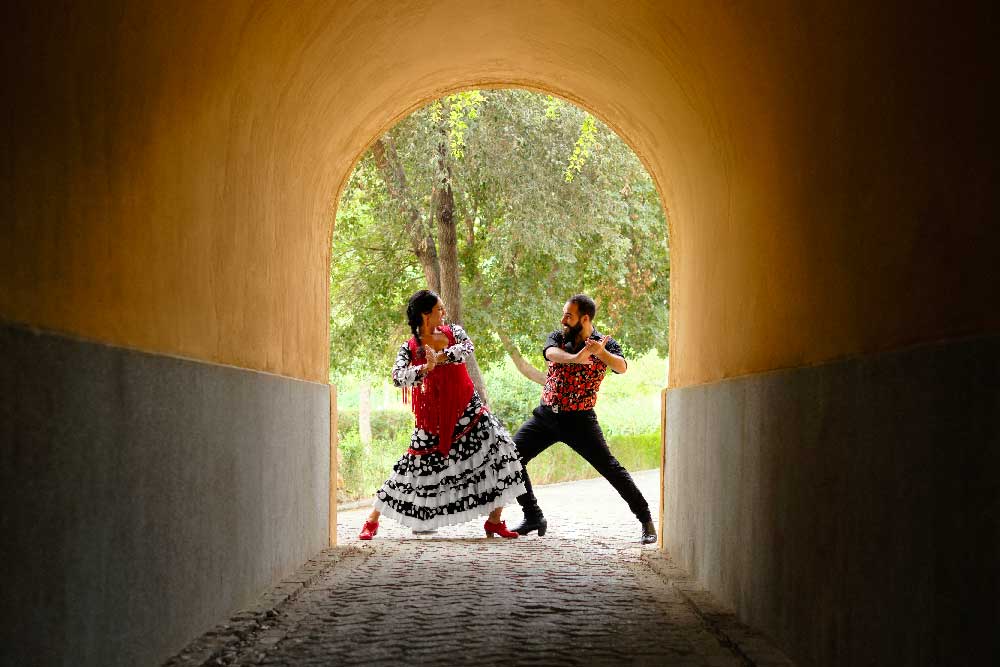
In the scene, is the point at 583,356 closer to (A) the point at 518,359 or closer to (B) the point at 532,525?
(B) the point at 532,525

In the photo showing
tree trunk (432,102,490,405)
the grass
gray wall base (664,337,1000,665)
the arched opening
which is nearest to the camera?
gray wall base (664,337,1000,665)

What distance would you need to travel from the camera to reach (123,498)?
396cm

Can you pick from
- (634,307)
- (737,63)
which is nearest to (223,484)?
(737,63)

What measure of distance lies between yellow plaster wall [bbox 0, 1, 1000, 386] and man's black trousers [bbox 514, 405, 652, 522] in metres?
1.17

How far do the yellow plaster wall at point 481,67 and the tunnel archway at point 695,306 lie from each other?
0.02m

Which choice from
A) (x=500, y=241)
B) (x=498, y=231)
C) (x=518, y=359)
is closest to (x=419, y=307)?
(x=500, y=241)

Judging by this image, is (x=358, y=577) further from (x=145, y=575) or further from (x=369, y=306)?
(x=369, y=306)

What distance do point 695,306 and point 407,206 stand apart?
36.4 ft

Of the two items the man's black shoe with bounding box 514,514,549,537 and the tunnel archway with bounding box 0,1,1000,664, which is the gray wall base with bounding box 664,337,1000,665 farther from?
the man's black shoe with bounding box 514,514,549,537

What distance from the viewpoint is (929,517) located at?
3115 millimetres

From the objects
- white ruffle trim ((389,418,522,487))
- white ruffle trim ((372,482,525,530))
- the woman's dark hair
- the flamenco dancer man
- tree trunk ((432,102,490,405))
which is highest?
tree trunk ((432,102,490,405))

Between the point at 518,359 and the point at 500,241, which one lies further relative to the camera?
the point at 518,359

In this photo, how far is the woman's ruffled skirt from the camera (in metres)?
9.38

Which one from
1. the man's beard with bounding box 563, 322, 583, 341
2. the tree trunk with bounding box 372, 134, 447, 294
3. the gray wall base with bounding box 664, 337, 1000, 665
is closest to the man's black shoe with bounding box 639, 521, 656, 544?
the man's beard with bounding box 563, 322, 583, 341
